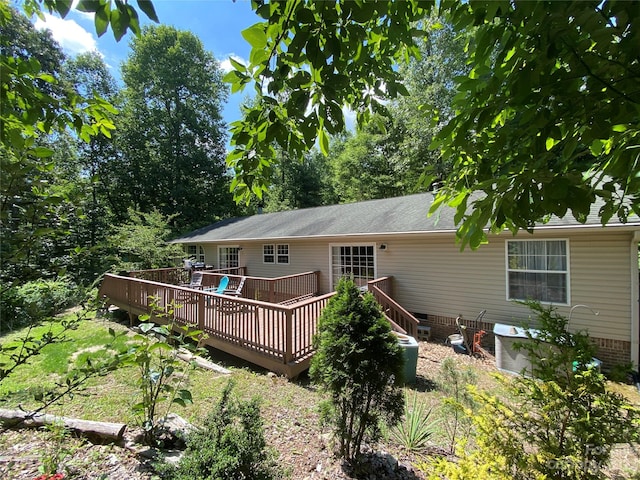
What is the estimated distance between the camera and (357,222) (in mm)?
10430

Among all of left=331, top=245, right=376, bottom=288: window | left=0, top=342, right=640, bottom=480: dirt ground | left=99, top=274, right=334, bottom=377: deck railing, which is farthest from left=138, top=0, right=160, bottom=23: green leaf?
left=331, top=245, right=376, bottom=288: window

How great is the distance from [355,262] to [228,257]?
312 inches

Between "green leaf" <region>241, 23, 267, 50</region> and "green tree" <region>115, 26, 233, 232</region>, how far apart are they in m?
25.5

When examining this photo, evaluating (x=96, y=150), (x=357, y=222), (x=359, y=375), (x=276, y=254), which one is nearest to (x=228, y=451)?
(x=359, y=375)

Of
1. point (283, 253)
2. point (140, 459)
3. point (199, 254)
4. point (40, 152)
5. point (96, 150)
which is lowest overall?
point (140, 459)

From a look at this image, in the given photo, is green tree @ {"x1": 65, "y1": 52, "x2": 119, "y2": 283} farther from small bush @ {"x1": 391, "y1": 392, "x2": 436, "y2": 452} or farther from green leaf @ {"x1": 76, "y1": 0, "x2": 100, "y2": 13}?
green leaf @ {"x1": 76, "y1": 0, "x2": 100, "y2": 13}

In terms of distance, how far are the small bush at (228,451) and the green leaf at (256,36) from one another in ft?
8.17

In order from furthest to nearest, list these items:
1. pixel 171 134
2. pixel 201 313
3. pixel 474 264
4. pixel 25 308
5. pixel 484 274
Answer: pixel 171 134
pixel 474 264
pixel 484 274
pixel 201 313
pixel 25 308

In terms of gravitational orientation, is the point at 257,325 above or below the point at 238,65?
below

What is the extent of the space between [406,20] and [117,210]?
28.1 m

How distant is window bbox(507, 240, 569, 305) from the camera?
248 inches

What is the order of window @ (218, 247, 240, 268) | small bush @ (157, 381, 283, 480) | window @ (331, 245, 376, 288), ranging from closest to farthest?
small bush @ (157, 381, 283, 480)
window @ (331, 245, 376, 288)
window @ (218, 247, 240, 268)

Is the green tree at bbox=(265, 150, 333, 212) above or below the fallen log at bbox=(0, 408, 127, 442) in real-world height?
above

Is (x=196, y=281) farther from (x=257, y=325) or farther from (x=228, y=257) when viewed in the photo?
(x=257, y=325)
